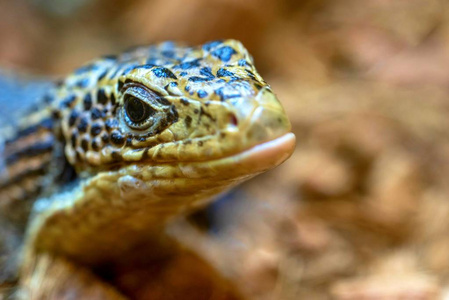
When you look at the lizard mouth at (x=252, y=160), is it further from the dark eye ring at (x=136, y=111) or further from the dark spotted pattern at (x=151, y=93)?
the dark eye ring at (x=136, y=111)

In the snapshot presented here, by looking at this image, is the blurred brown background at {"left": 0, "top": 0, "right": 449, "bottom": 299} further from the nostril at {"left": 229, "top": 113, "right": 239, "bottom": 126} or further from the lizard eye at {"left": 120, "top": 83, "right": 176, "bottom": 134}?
the nostril at {"left": 229, "top": 113, "right": 239, "bottom": 126}

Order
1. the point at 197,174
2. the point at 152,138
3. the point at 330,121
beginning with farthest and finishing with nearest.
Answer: the point at 330,121 → the point at 152,138 → the point at 197,174

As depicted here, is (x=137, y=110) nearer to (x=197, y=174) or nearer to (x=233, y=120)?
(x=197, y=174)

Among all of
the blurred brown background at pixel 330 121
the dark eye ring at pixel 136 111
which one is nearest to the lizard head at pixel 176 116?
the dark eye ring at pixel 136 111

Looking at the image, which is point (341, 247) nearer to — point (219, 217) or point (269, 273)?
point (269, 273)

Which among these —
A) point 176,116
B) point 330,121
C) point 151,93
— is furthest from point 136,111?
point 330,121

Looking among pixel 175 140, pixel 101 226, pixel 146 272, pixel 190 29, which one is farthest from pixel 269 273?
pixel 190 29
